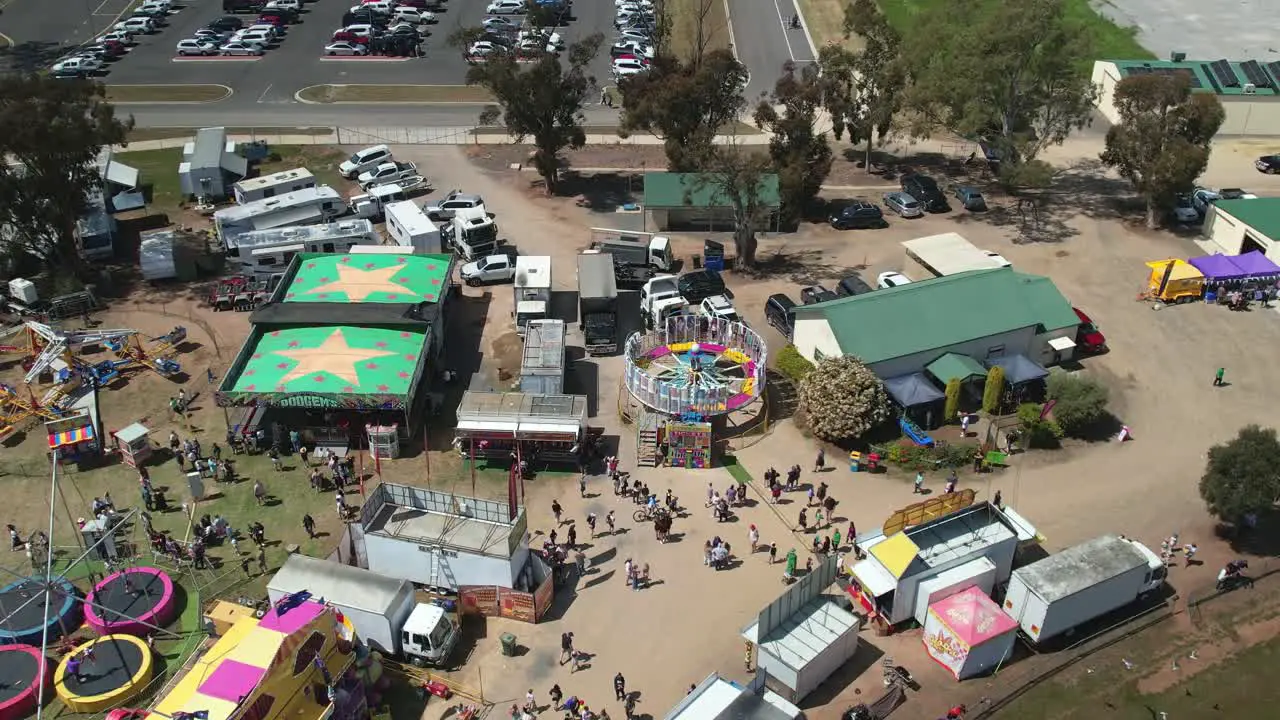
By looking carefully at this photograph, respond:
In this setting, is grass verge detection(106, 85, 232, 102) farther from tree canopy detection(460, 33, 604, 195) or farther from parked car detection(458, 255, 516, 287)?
parked car detection(458, 255, 516, 287)

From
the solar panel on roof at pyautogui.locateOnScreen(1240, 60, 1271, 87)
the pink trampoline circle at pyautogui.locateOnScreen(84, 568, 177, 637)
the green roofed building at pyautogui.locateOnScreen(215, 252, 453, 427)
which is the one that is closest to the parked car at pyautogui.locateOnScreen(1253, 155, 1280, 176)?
the solar panel on roof at pyautogui.locateOnScreen(1240, 60, 1271, 87)

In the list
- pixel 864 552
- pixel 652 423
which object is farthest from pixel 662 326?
pixel 864 552

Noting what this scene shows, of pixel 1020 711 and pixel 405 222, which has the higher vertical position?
pixel 405 222

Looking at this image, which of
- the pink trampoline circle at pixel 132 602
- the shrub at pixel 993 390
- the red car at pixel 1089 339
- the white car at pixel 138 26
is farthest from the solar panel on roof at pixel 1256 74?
the white car at pixel 138 26

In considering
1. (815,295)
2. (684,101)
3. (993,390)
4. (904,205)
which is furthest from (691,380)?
(904,205)

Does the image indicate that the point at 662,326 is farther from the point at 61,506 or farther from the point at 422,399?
the point at 61,506

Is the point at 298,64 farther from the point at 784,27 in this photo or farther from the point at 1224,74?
the point at 1224,74
